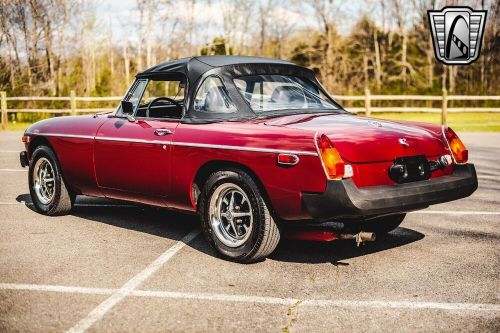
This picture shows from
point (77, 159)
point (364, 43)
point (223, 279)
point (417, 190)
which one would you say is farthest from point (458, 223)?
point (364, 43)

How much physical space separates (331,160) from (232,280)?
1088mm

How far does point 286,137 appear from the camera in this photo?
454cm

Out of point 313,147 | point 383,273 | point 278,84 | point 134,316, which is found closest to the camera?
point 134,316

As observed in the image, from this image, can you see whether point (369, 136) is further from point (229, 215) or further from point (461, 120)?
point (461, 120)

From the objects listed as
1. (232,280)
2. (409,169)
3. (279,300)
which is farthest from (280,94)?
(279,300)

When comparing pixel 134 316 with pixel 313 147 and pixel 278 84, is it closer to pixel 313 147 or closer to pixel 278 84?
pixel 313 147

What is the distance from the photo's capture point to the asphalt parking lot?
365 cm

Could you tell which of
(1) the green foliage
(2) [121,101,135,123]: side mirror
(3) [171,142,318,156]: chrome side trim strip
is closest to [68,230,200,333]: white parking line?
(3) [171,142,318,156]: chrome side trim strip

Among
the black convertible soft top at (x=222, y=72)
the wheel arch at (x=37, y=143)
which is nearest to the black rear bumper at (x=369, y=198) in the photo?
the black convertible soft top at (x=222, y=72)

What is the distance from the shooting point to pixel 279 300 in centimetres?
402

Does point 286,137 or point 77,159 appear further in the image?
point 77,159

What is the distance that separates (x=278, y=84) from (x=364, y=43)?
4885 centimetres

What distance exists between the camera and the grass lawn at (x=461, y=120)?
2438cm

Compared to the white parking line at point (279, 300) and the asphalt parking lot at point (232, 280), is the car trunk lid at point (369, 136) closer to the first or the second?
the asphalt parking lot at point (232, 280)
